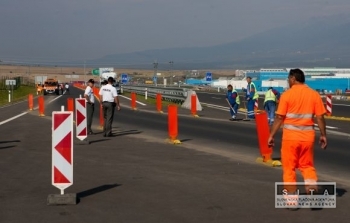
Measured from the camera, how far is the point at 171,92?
4634cm

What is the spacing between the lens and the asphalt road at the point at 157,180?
8586 millimetres

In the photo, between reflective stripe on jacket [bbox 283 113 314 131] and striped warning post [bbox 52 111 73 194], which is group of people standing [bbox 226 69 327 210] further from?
striped warning post [bbox 52 111 73 194]

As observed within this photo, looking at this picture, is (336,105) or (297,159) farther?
(336,105)

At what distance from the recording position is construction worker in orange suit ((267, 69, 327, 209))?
8.70 meters

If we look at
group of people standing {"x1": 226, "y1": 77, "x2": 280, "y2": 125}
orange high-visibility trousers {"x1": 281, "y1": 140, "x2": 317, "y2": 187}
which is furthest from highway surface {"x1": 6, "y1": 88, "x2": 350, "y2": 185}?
orange high-visibility trousers {"x1": 281, "y1": 140, "x2": 317, "y2": 187}

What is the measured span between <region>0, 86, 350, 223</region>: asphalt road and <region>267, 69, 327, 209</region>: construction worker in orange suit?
0.50m

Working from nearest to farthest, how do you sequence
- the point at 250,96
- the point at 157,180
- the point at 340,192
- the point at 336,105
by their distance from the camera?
the point at 340,192, the point at 157,180, the point at 250,96, the point at 336,105

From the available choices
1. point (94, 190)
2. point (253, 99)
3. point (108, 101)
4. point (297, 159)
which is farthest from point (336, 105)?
point (297, 159)

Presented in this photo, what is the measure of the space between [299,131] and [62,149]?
323cm

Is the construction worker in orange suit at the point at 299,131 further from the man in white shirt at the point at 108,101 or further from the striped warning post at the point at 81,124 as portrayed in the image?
the man in white shirt at the point at 108,101

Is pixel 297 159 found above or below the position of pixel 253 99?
above

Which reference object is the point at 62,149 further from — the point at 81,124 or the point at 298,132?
the point at 81,124

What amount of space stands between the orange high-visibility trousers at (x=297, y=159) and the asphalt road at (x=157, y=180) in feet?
1.46

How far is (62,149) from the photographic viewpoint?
949cm
